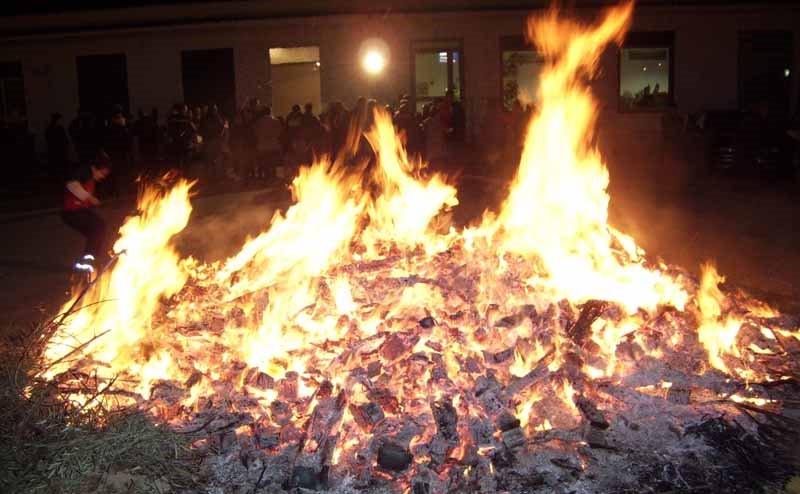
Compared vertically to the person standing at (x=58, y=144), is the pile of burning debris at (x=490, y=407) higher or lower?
lower

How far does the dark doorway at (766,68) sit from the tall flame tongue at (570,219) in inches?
557

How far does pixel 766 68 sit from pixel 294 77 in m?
13.5

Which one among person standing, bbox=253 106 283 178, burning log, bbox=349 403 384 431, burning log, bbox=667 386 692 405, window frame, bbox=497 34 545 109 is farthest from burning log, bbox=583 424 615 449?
window frame, bbox=497 34 545 109

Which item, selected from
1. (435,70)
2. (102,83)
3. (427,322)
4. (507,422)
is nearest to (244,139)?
(435,70)

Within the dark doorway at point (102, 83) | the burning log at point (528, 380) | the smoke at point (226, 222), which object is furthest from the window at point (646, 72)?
the burning log at point (528, 380)

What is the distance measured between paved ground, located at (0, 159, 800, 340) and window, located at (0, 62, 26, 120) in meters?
10.9

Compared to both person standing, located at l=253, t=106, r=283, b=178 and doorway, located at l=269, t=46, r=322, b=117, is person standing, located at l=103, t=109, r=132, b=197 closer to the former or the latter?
person standing, located at l=253, t=106, r=283, b=178

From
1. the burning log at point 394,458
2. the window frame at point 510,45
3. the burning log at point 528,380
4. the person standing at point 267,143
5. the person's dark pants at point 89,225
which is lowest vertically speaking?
the burning log at point 394,458

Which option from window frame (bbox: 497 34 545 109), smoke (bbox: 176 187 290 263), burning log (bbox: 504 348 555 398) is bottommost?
burning log (bbox: 504 348 555 398)

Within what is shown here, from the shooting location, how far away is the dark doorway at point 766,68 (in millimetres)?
20766

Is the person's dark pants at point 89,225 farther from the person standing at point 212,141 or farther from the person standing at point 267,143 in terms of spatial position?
the person standing at point 212,141

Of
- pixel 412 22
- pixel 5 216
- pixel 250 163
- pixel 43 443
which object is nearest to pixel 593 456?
pixel 43 443

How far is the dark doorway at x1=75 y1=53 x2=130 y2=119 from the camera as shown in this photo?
2128cm

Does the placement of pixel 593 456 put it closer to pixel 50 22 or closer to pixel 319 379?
pixel 319 379
